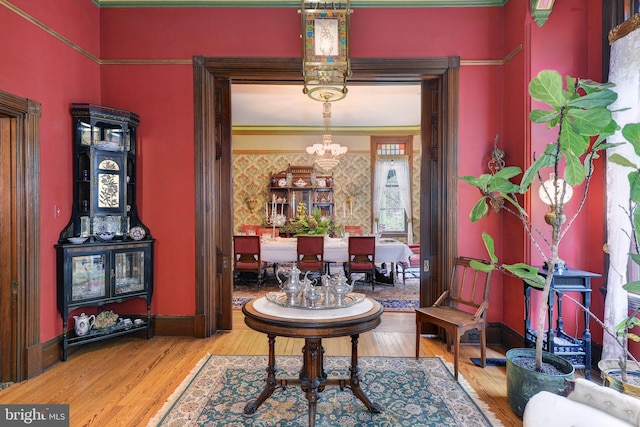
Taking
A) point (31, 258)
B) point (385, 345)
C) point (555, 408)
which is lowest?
point (385, 345)

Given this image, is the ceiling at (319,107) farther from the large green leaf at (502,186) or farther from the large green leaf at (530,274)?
the large green leaf at (530,274)

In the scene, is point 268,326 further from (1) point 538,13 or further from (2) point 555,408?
(1) point 538,13

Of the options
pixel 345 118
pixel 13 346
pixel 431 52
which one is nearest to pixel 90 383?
pixel 13 346

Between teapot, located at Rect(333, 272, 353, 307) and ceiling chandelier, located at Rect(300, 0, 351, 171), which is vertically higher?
ceiling chandelier, located at Rect(300, 0, 351, 171)

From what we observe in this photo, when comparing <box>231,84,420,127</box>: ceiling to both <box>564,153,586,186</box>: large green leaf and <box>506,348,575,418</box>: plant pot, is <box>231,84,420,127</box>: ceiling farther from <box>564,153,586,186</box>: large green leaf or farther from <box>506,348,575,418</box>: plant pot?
<box>506,348,575,418</box>: plant pot

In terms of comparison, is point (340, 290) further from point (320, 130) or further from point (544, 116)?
point (320, 130)

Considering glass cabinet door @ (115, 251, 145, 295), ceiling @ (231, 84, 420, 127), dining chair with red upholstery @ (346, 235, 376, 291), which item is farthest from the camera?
ceiling @ (231, 84, 420, 127)

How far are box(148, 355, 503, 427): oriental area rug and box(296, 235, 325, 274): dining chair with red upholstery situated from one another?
261 cm

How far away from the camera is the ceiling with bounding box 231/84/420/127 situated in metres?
6.51

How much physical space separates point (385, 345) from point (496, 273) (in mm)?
1450

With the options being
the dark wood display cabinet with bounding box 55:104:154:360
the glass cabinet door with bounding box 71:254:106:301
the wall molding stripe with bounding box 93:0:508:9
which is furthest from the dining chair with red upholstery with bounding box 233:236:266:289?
the wall molding stripe with bounding box 93:0:508:9

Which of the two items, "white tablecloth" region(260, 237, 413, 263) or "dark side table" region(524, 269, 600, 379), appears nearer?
"dark side table" region(524, 269, 600, 379)

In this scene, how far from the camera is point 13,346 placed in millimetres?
3064

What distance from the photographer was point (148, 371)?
321 cm
